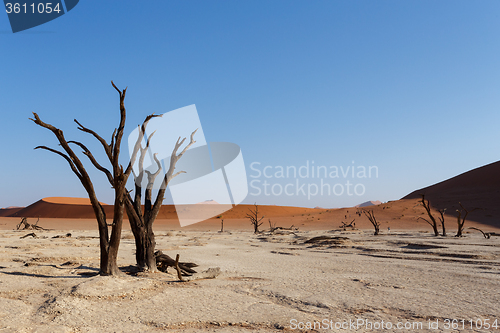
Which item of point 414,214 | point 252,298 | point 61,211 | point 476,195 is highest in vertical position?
point 476,195

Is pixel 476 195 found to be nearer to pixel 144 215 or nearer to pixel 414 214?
pixel 414 214

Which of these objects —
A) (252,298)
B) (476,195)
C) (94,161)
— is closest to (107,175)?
(94,161)

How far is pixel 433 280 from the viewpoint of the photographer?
659 cm

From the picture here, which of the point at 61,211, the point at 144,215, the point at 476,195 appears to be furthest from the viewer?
the point at 61,211

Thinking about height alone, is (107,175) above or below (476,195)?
below

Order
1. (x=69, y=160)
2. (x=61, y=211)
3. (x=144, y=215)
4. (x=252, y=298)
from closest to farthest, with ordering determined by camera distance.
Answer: (x=252, y=298), (x=69, y=160), (x=144, y=215), (x=61, y=211)

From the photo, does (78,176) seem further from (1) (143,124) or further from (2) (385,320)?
(2) (385,320)

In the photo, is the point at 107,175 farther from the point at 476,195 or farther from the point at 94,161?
the point at 476,195

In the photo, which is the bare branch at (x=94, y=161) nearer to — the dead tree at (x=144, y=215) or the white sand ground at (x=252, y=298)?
the dead tree at (x=144, y=215)

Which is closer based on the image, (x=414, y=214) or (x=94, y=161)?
(x=94, y=161)

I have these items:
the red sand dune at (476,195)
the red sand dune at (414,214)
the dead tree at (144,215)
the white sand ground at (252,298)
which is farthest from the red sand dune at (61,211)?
the white sand ground at (252,298)

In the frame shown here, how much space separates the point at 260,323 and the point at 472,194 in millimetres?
49957

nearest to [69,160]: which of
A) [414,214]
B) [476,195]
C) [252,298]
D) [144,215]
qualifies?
[144,215]

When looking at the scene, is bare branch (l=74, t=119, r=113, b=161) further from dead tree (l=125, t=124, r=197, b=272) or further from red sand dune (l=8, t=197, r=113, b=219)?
red sand dune (l=8, t=197, r=113, b=219)
